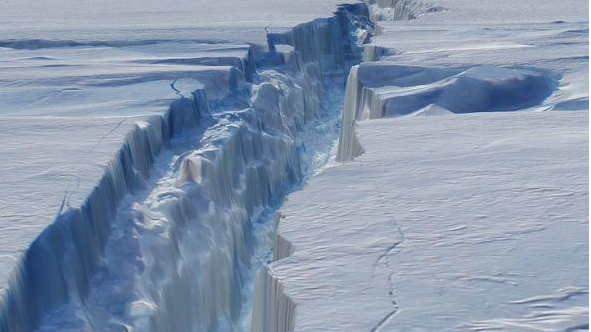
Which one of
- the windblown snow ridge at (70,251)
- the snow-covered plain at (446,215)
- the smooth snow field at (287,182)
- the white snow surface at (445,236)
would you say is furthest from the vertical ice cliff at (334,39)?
the white snow surface at (445,236)

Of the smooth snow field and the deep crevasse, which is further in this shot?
the deep crevasse

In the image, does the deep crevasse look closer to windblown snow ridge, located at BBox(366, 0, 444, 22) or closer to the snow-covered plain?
the snow-covered plain

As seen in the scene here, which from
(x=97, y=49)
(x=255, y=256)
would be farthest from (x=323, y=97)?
(x=255, y=256)

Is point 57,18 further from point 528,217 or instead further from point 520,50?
point 528,217

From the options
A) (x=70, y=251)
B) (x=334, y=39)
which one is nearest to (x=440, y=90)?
(x=70, y=251)

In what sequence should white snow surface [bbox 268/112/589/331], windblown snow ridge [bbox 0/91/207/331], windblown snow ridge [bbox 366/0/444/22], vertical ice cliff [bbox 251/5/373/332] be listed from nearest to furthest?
white snow surface [bbox 268/112/589/331] < windblown snow ridge [bbox 0/91/207/331] < vertical ice cliff [bbox 251/5/373/332] < windblown snow ridge [bbox 366/0/444/22]

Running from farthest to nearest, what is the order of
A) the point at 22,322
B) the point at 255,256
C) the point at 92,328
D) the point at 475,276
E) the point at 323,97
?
the point at 323,97 → the point at 255,256 → the point at 92,328 → the point at 22,322 → the point at 475,276

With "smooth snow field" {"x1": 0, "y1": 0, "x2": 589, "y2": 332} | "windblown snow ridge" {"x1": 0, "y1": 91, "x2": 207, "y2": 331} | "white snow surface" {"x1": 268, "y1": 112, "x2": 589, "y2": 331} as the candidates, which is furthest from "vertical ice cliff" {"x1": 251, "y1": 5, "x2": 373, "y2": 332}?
"white snow surface" {"x1": 268, "y1": 112, "x2": 589, "y2": 331}

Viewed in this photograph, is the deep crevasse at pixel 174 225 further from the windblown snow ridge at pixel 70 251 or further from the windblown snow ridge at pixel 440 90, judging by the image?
the windblown snow ridge at pixel 440 90

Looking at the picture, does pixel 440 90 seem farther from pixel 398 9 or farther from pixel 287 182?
pixel 398 9
